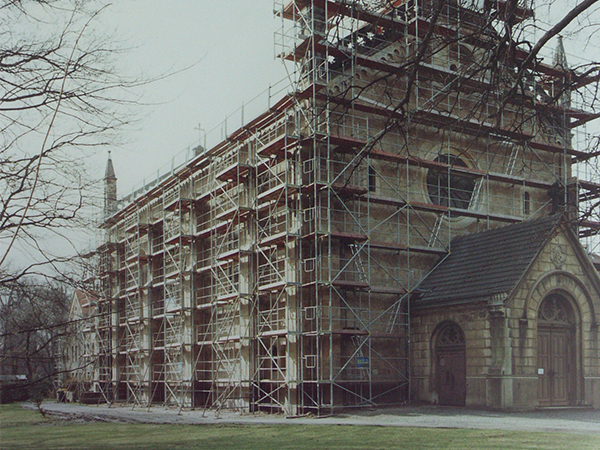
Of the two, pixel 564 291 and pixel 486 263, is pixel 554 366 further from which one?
pixel 486 263

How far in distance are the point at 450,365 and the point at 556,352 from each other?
3.74m

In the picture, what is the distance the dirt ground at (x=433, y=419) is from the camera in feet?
65.5

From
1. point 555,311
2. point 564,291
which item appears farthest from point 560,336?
point 564,291

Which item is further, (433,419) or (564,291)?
(564,291)

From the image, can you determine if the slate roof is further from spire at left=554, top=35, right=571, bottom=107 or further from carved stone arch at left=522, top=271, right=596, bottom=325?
spire at left=554, top=35, right=571, bottom=107

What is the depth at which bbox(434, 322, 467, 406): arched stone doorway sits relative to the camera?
26.9m

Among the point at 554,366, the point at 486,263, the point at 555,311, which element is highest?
the point at 486,263

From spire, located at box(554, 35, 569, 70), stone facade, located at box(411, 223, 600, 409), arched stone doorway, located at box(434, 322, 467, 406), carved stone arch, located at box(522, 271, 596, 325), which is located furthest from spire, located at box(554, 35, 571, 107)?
arched stone doorway, located at box(434, 322, 467, 406)

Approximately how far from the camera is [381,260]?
29422mm

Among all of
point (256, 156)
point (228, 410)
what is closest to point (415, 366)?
point (228, 410)

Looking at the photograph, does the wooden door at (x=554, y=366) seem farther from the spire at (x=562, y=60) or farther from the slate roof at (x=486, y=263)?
the spire at (x=562, y=60)

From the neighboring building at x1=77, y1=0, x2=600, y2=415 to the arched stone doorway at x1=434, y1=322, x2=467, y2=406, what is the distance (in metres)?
0.06

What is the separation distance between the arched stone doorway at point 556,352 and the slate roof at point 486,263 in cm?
192

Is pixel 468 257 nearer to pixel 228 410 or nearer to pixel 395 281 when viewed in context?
pixel 395 281
